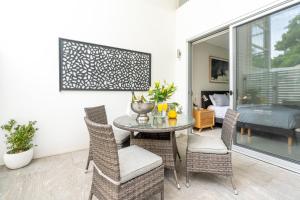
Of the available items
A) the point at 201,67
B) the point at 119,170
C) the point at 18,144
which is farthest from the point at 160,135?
the point at 201,67

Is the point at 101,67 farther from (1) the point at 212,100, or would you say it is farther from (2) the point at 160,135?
(1) the point at 212,100

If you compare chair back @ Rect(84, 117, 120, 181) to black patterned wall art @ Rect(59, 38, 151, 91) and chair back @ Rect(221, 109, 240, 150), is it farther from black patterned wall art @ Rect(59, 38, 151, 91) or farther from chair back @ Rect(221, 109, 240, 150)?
black patterned wall art @ Rect(59, 38, 151, 91)

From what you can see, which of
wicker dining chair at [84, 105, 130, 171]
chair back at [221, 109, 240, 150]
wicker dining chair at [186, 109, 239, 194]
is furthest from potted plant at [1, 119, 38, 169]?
chair back at [221, 109, 240, 150]

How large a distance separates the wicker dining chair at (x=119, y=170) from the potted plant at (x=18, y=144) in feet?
4.85

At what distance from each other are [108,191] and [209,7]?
136 inches

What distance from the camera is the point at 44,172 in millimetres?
1979

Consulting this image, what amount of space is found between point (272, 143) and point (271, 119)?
1.20ft

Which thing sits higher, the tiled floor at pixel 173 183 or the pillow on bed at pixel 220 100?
the pillow on bed at pixel 220 100

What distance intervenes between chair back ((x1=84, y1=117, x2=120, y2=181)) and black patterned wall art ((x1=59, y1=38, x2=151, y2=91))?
1851mm

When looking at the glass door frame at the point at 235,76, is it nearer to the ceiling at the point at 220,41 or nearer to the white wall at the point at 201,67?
the ceiling at the point at 220,41

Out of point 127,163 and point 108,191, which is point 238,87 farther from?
point 108,191

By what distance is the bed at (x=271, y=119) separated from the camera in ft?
6.66

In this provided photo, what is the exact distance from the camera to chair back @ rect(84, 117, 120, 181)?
1.01 m

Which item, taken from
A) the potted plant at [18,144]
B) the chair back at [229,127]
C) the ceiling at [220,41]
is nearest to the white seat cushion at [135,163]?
the chair back at [229,127]
